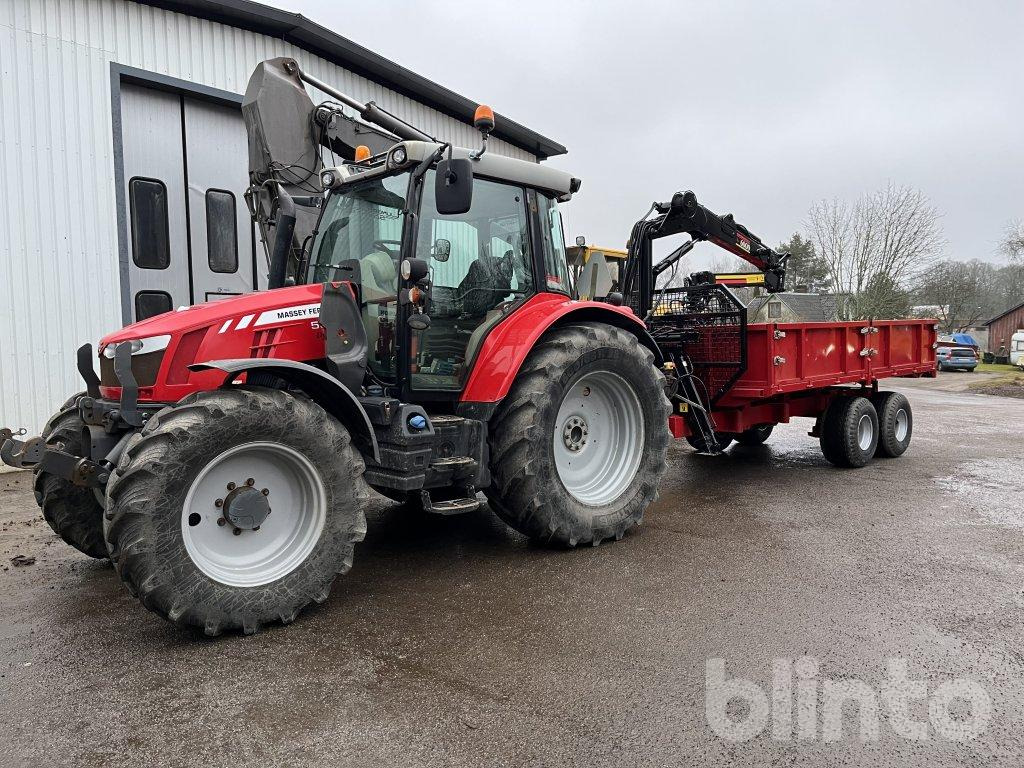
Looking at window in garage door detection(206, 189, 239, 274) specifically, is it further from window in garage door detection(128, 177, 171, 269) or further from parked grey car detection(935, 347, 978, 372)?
parked grey car detection(935, 347, 978, 372)

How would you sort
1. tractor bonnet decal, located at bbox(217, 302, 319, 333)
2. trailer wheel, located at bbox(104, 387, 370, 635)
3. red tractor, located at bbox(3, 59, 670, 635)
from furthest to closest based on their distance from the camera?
tractor bonnet decal, located at bbox(217, 302, 319, 333)
red tractor, located at bbox(3, 59, 670, 635)
trailer wheel, located at bbox(104, 387, 370, 635)

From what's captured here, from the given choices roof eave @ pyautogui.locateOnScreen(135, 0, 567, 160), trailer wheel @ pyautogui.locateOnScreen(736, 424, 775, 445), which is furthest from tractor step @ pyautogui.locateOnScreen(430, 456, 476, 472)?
roof eave @ pyautogui.locateOnScreen(135, 0, 567, 160)

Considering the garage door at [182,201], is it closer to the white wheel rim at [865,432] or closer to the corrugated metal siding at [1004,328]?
the white wheel rim at [865,432]

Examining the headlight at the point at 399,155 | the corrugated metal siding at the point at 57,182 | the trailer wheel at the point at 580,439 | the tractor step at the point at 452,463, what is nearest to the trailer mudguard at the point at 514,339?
the trailer wheel at the point at 580,439

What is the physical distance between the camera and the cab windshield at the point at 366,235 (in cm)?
421

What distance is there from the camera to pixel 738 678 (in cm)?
294

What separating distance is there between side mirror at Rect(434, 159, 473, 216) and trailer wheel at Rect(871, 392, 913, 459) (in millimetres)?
6038

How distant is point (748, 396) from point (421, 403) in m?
3.51

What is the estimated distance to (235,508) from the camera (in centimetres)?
334

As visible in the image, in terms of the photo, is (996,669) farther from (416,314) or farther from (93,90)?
(93,90)

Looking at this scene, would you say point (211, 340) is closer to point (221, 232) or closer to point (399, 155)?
point (399, 155)

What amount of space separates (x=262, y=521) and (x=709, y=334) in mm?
4721

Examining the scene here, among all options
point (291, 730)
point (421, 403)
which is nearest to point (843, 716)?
point (291, 730)

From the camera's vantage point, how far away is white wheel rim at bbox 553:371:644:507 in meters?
4.83
